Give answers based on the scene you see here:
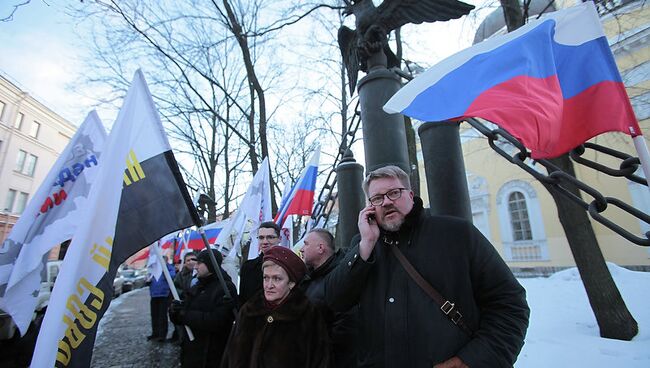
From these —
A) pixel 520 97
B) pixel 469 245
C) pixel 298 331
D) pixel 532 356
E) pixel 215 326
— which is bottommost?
pixel 532 356

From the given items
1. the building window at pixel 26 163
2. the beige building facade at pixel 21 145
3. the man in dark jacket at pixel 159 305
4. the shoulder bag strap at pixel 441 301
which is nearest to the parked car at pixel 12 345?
the man in dark jacket at pixel 159 305

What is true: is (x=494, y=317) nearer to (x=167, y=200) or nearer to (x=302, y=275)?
(x=302, y=275)

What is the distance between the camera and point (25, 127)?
29875mm

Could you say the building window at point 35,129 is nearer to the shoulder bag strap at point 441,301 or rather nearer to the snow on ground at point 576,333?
the snow on ground at point 576,333

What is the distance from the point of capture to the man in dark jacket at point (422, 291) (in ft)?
4.60

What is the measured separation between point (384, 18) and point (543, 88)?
1.50m

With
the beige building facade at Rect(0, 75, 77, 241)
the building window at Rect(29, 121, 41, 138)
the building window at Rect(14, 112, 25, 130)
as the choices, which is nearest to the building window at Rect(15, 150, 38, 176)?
the beige building facade at Rect(0, 75, 77, 241)

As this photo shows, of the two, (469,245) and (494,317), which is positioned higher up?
(469,245)

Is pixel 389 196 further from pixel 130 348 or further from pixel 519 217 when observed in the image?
pixel 519 217

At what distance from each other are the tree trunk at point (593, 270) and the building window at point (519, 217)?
11.6 meters

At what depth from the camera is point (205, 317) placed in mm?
3279

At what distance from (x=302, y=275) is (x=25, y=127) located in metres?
38.9

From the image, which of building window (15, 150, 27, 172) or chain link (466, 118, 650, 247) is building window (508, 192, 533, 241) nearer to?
chain link (466, 118, 650, 247)

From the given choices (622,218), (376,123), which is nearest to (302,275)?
(376,123)
